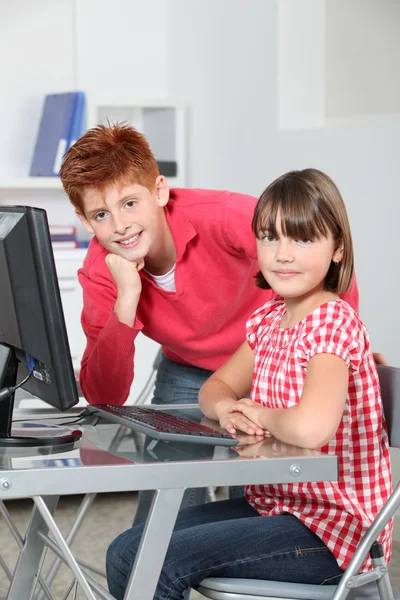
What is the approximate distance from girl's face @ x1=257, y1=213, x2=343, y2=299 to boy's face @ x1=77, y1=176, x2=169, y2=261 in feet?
0.96

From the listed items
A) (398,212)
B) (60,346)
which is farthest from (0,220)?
(398,212)

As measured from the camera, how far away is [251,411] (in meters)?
1.58

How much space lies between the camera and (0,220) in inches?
58.2

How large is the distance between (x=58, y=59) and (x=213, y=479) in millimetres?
3673

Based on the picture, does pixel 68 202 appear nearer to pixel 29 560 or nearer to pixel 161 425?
pixel 29 560

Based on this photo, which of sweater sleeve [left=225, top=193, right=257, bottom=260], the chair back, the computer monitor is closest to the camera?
the computer monitor

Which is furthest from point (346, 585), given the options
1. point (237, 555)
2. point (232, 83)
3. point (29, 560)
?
point (232, 83)

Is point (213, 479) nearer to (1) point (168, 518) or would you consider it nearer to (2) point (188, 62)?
(1) point (168, 518)

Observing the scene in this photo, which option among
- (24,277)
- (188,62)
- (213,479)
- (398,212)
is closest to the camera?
(213,479)

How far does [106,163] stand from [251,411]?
1.81 ft

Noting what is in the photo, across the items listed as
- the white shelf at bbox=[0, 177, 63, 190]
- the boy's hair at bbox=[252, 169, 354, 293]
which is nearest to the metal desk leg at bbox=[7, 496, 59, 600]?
the boy's hair at bbox=[252, 169, 354, 293]

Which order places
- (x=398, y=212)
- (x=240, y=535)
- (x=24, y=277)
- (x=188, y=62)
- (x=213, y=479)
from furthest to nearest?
(x=188, y=62) < (x=398, y=212) < (x=240, y=535) < (x=24, y=277) < (x=213, y=479)

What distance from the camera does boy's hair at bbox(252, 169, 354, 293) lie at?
1.62m

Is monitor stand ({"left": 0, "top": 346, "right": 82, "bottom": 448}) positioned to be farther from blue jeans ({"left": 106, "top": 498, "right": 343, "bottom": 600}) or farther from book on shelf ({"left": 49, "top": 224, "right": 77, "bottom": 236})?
book on shelf ({"left": 49, "top": 224, "right": 77, "bottom": 236})
